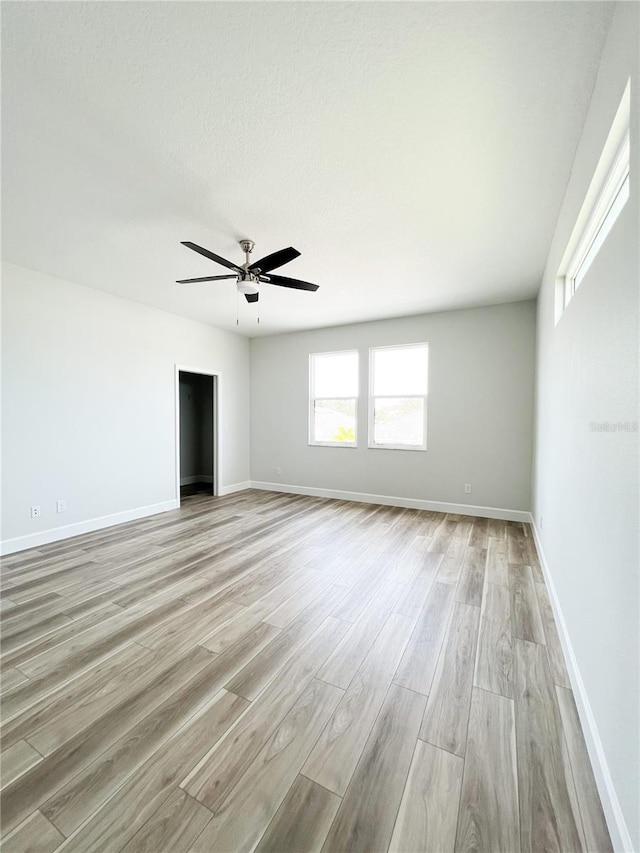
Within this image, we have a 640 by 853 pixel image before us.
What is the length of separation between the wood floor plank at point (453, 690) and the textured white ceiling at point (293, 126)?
2.81m

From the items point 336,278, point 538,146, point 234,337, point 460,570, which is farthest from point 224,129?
point 234,337

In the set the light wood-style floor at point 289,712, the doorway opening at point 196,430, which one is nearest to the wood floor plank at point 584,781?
the light wood-style floor at point 289,712

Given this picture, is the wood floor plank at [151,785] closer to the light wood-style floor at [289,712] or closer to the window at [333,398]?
the light wood-style floor at [289,712]

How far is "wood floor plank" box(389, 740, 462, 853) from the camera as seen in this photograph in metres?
1.03

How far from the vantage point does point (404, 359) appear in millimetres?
5152

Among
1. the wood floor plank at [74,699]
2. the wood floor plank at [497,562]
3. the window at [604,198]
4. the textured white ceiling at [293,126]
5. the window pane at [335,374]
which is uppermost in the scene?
the textured white ceiling at [293,126]

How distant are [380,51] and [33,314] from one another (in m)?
3.84

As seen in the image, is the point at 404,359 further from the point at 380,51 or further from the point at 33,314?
the point at 33,314

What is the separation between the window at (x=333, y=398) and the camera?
5.55m

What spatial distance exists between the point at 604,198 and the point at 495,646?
2.39m

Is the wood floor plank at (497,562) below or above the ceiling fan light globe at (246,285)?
below

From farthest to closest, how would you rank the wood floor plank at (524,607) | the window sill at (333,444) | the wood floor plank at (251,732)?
the window sill at (333,444) < the wood floor plank at (524,607) < the wood floor plank at (251,732)

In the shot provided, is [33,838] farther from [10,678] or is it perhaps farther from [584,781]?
[584,781]

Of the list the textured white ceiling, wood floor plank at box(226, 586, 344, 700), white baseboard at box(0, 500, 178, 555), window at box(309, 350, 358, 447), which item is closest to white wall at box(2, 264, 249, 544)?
white baseboard at box(0, 500, 178, 555)
